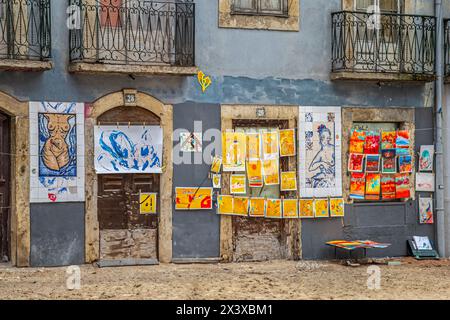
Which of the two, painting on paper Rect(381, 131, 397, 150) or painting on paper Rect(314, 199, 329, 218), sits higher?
painting on paper Rect(381, 131, 397, 150)

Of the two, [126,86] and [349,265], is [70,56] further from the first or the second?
[349,265]

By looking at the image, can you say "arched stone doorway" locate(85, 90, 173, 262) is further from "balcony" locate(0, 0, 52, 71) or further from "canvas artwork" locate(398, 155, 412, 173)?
"canvas artwork" locate(398, 155, 412, 173)

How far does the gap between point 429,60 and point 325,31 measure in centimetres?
202

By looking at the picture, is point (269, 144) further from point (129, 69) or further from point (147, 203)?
point (129, 69)

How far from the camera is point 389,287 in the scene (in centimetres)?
1196

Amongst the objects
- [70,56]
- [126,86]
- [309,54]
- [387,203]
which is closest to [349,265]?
[387,203]

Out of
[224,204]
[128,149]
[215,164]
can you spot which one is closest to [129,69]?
[128,149]

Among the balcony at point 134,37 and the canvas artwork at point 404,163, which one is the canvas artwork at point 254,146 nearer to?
the balcony at point 134,37

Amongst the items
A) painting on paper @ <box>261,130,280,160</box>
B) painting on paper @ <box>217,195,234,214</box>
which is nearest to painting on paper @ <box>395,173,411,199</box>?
painting on paper @ <box>261,130,280,160</box>

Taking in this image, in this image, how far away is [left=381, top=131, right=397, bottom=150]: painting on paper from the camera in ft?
49.4

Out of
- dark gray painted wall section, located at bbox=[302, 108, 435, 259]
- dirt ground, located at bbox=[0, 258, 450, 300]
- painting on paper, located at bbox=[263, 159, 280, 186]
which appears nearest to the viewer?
dirt ground, located at bbox=[0, 258, 450, 300]

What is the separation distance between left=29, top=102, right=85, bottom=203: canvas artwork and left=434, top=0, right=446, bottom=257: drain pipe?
6370mm

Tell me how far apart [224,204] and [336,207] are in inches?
80.3

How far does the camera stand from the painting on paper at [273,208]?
1444 cm
